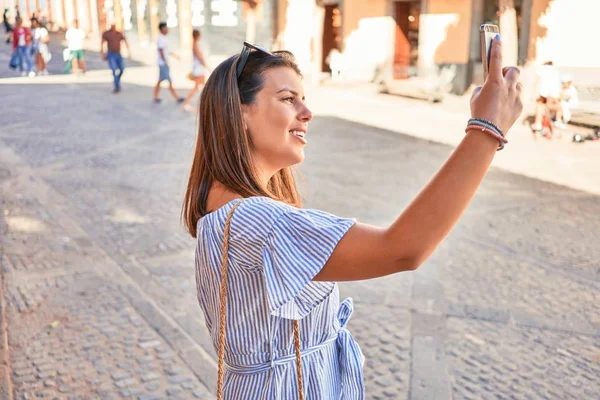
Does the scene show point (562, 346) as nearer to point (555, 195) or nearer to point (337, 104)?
point (555, 195)

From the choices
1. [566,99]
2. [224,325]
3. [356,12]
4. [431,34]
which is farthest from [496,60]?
[356,12]

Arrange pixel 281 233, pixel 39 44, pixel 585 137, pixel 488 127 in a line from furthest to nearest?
pixel 39 44
pixel 585 137
pixel 281 233
pixel 488 127

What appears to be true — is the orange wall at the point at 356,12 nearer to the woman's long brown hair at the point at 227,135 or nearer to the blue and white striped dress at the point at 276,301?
the woman's long brown hair at the point at 227,135

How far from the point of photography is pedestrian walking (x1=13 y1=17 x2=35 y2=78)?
22.3 metres

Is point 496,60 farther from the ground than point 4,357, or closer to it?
farther from the ground

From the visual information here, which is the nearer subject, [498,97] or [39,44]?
[498,97]

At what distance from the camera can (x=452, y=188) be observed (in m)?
1.22

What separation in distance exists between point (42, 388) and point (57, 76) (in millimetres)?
21247

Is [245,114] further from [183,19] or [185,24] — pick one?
[183,19]

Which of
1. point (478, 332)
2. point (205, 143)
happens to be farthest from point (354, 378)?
point (478, 332)

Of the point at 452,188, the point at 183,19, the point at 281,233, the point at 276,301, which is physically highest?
the point at 183,19

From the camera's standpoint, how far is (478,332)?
4336mm

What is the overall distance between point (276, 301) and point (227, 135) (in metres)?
0.45

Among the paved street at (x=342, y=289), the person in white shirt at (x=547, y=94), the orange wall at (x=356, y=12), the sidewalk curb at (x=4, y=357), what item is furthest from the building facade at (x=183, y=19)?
the sidewalk curb at (x=4, y=357)
